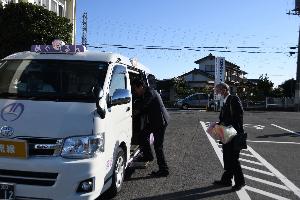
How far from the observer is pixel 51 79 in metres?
6.10

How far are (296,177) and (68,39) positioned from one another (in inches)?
445

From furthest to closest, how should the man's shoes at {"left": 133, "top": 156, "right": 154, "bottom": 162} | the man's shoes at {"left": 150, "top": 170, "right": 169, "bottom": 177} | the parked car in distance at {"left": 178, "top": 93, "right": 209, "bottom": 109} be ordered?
1. the parked car in distance at {"left": 178, "top": 93, "right": 209, "bottom": 109}
2. the man's shoes at {"left": 133, "top": 156, "right": 154, "bottom": 162}
3. the man's shoes at {"left": 150, "top": 170, "right": 169, "bottom": 177}

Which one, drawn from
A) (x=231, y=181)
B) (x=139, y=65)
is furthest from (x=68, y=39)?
(x=231, y=181)

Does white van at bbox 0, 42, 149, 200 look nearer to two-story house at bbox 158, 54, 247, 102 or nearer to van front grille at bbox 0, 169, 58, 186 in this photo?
van front grille at bbox 0, 169, 58, 186

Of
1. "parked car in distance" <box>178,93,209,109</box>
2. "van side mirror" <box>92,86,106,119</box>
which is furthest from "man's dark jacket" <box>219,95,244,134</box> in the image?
"parked car in distance" <box>178,93,209,109</box>

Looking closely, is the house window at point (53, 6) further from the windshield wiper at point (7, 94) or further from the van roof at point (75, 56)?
the windshield wiper at point (7, 94)

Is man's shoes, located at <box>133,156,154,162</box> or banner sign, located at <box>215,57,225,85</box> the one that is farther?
banner sign, located at <box>215,57,225,85</box>

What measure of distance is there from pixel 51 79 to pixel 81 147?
138 cm

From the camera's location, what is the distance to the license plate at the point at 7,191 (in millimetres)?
4953

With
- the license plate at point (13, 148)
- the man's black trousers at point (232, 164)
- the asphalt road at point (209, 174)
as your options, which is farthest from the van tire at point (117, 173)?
the man's black trousers at point (232, 164)

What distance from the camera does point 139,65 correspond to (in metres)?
8.72

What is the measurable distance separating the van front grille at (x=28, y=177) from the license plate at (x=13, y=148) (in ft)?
0.58

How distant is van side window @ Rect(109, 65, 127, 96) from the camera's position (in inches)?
247

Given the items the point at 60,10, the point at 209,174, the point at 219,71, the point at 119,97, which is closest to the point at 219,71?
the point at 219,71
